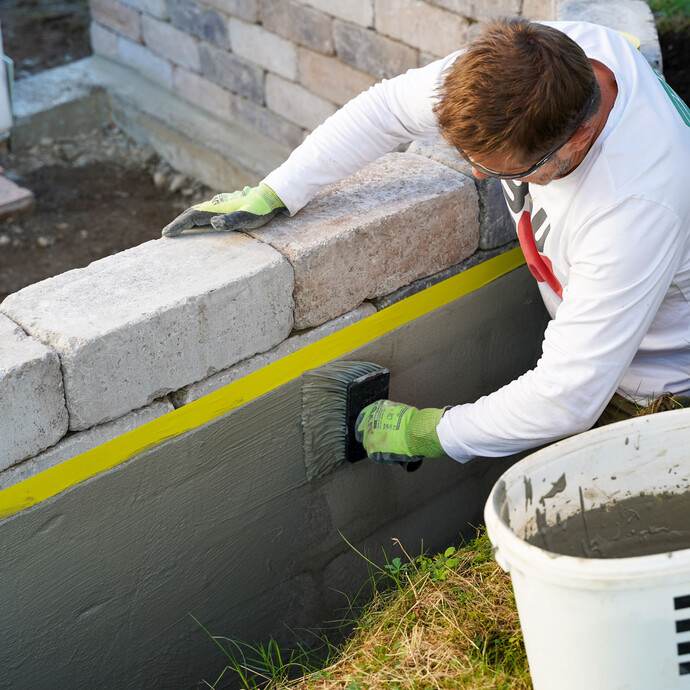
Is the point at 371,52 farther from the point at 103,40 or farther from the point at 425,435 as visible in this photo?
the point at 425,435

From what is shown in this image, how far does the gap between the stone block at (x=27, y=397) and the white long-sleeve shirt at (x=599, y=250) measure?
896mm

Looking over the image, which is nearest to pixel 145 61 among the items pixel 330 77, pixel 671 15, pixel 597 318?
pixel 330 77

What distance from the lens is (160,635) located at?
9.43ft

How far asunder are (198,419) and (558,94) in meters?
1.41

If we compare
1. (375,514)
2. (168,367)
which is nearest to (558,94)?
(168,367)

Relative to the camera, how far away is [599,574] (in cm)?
160

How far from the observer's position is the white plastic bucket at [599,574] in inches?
63.8

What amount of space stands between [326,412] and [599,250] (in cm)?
119

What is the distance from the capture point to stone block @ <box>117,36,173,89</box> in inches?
290

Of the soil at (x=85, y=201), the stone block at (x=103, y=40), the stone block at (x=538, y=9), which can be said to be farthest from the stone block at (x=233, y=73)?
Result: the stone block at (x=538, y=9)

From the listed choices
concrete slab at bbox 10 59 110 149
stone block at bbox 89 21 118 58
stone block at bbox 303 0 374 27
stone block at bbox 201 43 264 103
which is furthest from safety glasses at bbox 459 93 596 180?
stone block at bbox 89 21 118 58

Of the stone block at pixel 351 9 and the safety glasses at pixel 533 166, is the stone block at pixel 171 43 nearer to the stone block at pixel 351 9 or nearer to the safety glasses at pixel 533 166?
the stone block at pixel 351 9

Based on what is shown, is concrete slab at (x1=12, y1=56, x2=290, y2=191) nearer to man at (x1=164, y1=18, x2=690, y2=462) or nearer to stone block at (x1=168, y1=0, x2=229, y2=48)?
stone block at (x1=168, y1=0, x2=229, y2=48)

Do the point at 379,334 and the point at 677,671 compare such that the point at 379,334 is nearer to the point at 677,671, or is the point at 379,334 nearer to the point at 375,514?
the point at 375,514
